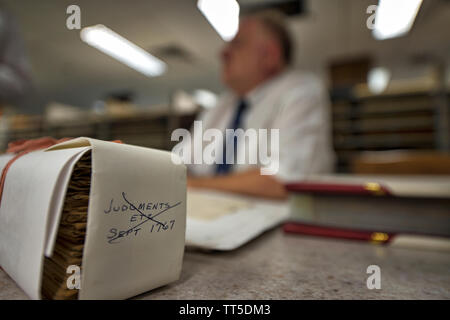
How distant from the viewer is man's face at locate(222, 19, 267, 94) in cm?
75

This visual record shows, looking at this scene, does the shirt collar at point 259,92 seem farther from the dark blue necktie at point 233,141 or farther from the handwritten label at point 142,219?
the handwritten label at point 142,219

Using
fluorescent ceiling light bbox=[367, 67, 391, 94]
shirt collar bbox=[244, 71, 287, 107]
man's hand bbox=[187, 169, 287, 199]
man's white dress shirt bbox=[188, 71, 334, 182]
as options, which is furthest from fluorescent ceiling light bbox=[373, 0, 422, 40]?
fluorescent ceiling light bbox=[367, 67, 391, 94]

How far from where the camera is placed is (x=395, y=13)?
0.69 ft

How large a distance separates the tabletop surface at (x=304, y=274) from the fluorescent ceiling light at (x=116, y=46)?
0.19 metres

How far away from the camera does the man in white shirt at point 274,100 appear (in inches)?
29.5

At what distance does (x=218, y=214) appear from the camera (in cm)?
35

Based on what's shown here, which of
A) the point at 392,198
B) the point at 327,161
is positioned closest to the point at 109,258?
the point at 392,198

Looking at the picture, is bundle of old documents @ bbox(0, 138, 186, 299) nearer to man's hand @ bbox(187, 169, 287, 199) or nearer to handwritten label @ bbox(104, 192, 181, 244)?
handwritten label @ bbox(104, 192, 181, 244)

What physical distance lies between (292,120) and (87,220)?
2.37ft

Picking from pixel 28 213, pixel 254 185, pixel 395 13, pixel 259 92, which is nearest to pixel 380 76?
pixel 259 92

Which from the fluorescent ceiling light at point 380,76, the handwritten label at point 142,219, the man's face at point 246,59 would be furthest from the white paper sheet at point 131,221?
the fluorescent ceiling light at point 380,76

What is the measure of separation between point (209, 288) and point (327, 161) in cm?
75

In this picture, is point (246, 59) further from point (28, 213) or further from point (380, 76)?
point (380, 76)
